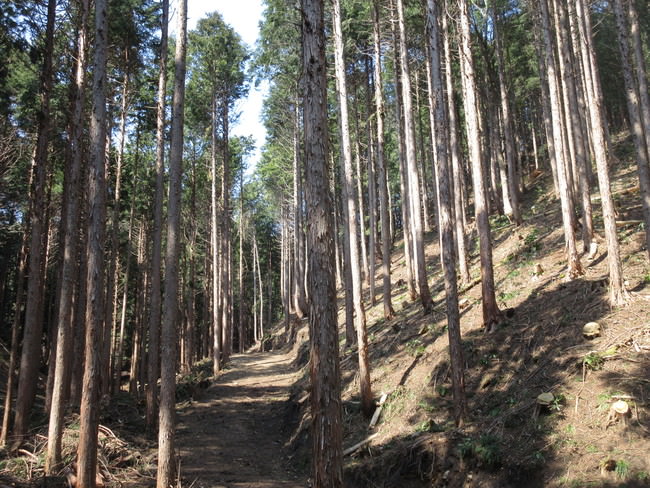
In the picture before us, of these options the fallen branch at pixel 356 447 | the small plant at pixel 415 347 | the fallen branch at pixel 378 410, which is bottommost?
the fallen branch at pixel 356 447

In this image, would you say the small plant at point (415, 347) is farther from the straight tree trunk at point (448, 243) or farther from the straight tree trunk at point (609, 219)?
the straight tree trunk at point (609, 219)

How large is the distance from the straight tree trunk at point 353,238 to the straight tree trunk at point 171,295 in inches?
167

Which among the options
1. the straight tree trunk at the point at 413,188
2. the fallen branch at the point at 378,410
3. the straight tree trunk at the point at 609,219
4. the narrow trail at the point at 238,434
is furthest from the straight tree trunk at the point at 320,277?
the straight tree trunk at the point at 413,188

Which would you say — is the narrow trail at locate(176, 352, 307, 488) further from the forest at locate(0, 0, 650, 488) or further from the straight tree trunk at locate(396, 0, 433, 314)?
the straight tree trunk at locate(396, 0, 433, 314)

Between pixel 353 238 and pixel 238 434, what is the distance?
687 centimetres

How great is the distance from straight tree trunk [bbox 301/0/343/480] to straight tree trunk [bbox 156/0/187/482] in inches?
161

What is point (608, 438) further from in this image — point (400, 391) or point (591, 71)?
point (591, 71)

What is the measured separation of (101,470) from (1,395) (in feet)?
37.2

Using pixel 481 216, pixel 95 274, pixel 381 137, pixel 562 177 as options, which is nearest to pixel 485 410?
pixel 481 216

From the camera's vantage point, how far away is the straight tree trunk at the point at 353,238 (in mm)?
10602

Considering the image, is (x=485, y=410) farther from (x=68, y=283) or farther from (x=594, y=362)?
(x=68, y=283)

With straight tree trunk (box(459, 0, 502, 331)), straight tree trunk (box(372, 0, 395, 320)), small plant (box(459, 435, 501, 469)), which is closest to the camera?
small plant (box(459, 435, 501, 469))

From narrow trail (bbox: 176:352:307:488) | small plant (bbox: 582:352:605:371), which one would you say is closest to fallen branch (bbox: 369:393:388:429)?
narrow trail (bbox: 176:352:307:488)

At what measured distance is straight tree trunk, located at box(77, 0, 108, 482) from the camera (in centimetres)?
738
